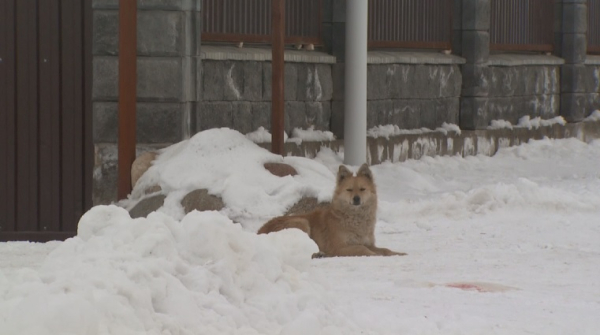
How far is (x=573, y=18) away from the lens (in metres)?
22.1

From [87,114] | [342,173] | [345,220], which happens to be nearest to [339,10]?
[87,114]

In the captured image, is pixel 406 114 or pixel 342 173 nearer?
pixel 342 173

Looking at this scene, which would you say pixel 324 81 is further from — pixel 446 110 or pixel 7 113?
pixel 7 113

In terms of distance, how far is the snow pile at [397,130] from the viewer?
16.8 meters

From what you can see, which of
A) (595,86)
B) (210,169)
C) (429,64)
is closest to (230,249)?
(210,169)

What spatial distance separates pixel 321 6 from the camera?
1611 cm

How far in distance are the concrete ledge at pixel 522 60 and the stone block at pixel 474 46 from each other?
42 cm

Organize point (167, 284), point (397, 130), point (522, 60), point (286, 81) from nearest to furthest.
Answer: point (167, 284) < point (286, 81) < point (397, 130) < point (522, 60)

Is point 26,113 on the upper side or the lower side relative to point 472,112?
upper

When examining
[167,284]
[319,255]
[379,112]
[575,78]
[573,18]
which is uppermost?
[573,18]

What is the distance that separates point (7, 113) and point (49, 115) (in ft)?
1.49

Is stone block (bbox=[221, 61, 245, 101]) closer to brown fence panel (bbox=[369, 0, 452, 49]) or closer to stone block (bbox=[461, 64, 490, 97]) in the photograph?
brown fence panel (bbox=[369, 0, 452, 49])

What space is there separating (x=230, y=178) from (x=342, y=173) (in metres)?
1.72

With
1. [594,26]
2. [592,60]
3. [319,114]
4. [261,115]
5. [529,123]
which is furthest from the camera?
[594,26]
